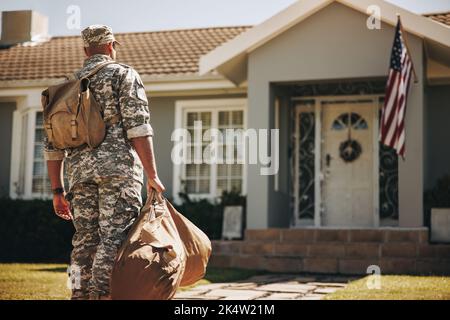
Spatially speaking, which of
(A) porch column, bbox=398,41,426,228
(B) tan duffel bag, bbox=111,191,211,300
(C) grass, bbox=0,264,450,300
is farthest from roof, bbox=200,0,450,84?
(B) tan duffel bag, bbox=111,191,211,300

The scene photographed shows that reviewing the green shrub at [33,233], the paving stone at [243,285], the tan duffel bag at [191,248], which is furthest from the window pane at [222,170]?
the tan duffel bag at [191,248]

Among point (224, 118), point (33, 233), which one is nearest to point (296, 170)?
point (224, 118)

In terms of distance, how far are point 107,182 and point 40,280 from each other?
4.28m

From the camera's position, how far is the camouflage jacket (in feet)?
13.6

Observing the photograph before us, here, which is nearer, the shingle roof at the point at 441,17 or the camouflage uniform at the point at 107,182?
the camouflage uniform at the point at 107,182

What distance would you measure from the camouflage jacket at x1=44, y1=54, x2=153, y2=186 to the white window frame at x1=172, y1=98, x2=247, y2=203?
27.9 ft

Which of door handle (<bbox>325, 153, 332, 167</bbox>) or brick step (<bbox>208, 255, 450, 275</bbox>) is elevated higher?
door handle (<bbox>325, 153, 332, 167</bbox>)

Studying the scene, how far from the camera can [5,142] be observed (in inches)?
566

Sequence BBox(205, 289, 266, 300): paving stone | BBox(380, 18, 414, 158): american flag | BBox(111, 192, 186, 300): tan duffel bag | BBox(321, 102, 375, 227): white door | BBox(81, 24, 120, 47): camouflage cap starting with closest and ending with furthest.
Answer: BBox(111, 192, 186, 300): tan duffel bag
BBox(81, 24, 120, 47): camouflage cap
BBox(205, 289, 266, 300): paving stone
BBox(380, 18, 414, 158): american flag
BBox(321, 102, 375, 227): white door

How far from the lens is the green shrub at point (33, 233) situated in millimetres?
12170

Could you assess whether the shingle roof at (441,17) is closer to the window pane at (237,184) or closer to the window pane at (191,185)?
the window pane at (237,184)

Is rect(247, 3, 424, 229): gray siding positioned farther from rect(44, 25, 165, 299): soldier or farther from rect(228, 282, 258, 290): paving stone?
rect(44, 25, 165, 299): soldier

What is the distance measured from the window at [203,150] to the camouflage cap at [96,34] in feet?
A: 27.9
